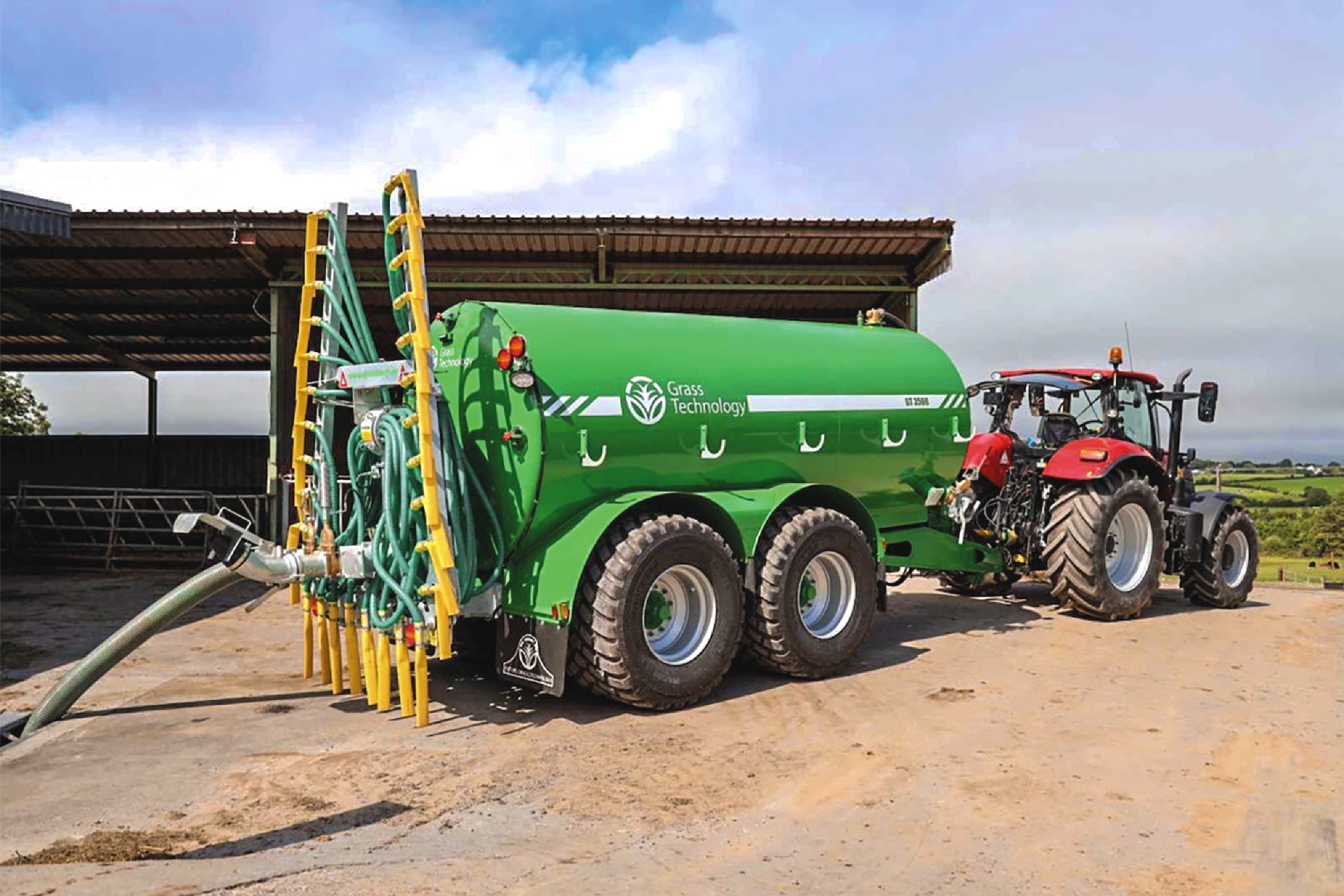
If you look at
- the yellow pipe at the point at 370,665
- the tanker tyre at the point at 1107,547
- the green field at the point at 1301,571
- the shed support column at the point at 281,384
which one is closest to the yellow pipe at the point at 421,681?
the yellow pipe at the point at 370,665

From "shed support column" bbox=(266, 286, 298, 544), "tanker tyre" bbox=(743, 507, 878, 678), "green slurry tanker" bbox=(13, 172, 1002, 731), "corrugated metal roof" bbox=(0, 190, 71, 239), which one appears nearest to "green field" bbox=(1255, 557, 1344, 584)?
"tanker tyre" bbox=(743, 507, 878, 678)

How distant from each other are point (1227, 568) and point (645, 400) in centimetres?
754

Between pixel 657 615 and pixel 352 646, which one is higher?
pixel 657 615

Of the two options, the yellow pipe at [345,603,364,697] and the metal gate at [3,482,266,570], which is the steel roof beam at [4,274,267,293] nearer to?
the metal gate at [3,482,266,570]

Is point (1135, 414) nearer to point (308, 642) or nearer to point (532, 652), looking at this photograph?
point (532, 652)

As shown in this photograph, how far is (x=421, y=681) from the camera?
19.6 ft

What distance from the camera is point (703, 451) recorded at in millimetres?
7098

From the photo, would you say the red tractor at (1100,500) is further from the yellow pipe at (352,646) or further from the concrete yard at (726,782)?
the yellow pipe at (352,646)

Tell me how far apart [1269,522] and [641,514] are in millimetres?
58663

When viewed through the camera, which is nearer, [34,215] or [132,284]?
[34,215]

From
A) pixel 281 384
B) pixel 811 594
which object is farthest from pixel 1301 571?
pixel 281 384

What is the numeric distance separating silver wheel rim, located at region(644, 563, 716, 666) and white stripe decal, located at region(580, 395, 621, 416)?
3.58 ft

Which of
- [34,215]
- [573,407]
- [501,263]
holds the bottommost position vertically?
[573,407]

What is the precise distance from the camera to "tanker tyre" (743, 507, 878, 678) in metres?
7.06
